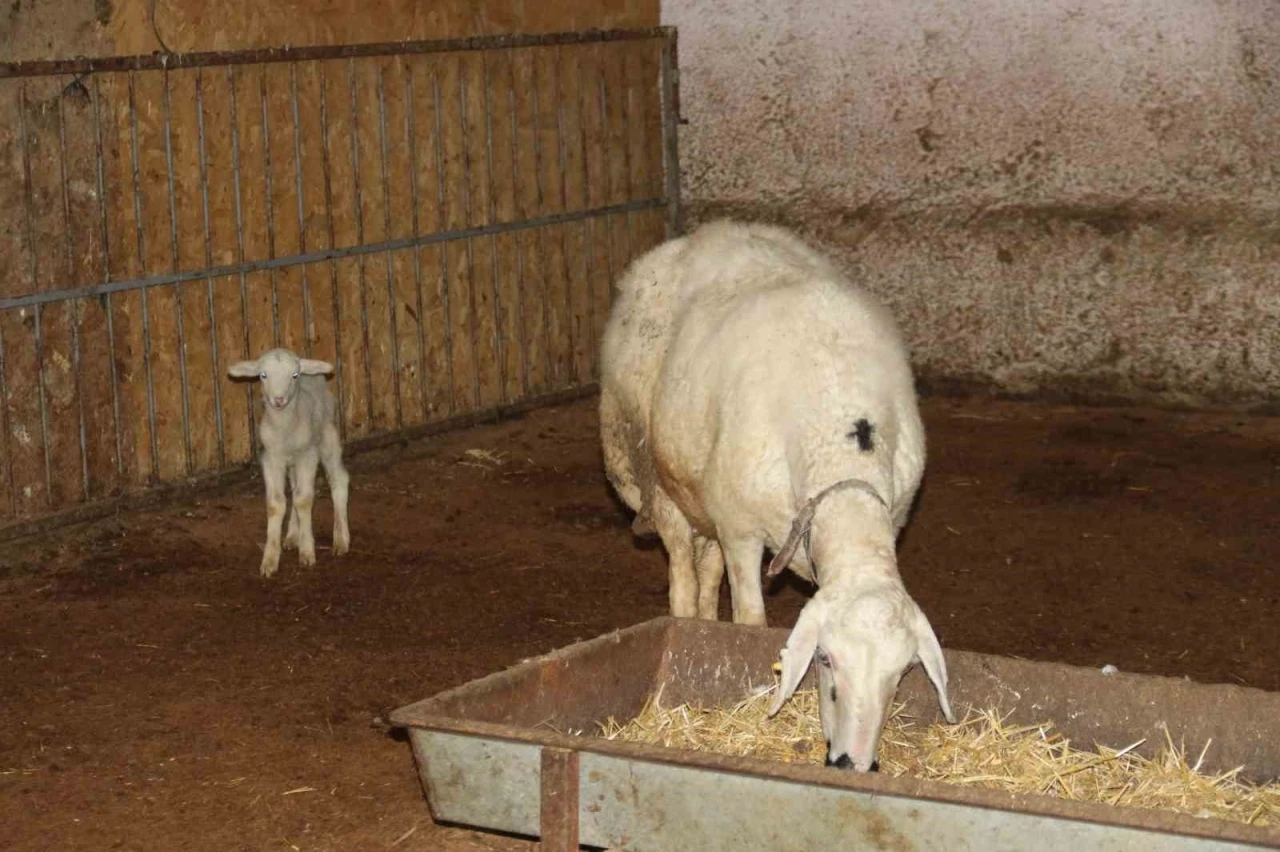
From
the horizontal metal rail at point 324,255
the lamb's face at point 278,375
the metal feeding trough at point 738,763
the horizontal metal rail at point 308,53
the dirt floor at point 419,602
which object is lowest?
the dirt floor at point 419,602

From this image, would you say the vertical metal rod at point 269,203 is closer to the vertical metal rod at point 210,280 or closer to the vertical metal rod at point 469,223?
the vertical metal rod at point 210,280

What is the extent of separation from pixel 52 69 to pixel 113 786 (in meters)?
3.95

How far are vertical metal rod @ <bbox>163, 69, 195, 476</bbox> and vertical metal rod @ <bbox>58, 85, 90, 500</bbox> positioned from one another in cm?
53

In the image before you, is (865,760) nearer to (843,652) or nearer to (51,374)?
(843,652)

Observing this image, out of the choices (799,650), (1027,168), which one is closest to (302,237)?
(1027,168)

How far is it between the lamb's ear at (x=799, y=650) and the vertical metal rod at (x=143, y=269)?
17.1 feet

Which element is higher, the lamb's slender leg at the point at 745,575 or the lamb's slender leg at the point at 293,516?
the lamb's slender leg at the point at 745,575

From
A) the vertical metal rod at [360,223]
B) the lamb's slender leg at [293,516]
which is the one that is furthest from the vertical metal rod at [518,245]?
the lamb's slender leg at [293,516]

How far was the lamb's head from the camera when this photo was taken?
4.42 metres

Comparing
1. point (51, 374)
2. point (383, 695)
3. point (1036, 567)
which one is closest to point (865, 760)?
point (383, 695)

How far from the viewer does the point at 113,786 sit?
5.54m

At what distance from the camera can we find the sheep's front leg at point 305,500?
801cm

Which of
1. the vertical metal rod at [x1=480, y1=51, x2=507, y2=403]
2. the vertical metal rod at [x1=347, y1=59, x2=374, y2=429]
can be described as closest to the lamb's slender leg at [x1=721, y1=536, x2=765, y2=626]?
the vertical metal rod at [x1=347, y1=59, x2=374, y2=429]

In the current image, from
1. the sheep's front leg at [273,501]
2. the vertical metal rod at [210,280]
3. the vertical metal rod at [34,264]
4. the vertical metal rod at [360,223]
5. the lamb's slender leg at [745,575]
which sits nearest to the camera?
the lamb's slender leg at [745,575]
